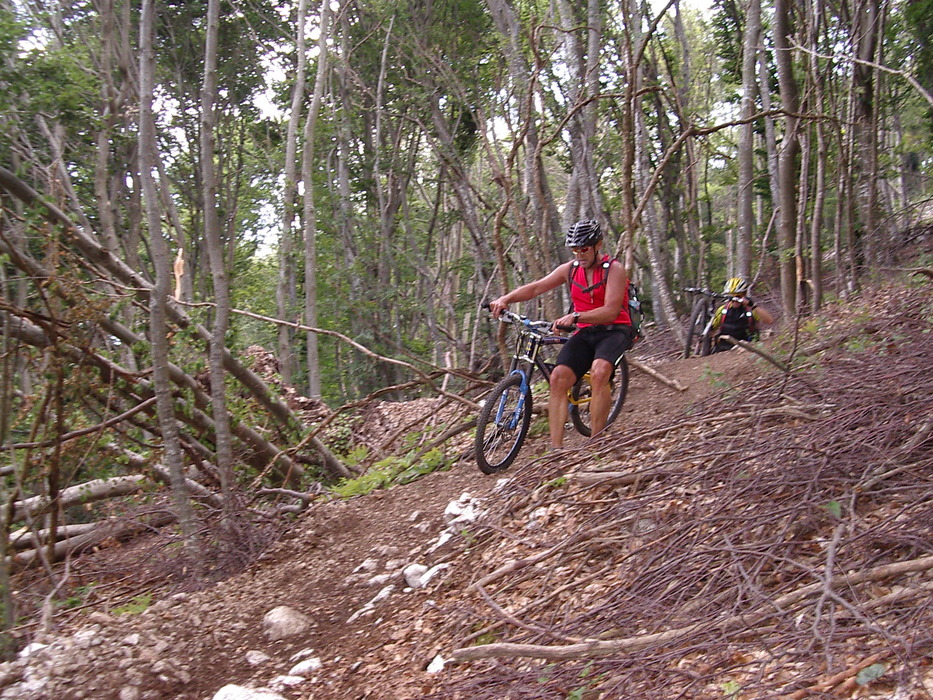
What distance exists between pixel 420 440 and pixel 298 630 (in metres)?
3.77

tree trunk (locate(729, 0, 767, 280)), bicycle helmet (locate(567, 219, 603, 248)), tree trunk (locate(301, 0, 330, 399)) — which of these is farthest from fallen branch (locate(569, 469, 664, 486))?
tree trunk (locate(301, 0, 330, 399))

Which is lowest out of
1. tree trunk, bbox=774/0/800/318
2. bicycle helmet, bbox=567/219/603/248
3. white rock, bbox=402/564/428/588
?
white rock, bbox=402/564/428/588

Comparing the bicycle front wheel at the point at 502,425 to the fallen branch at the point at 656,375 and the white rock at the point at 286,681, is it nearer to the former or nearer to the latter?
the fallen branch at the point at 656,375

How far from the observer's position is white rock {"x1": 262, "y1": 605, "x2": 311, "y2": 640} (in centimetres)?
477

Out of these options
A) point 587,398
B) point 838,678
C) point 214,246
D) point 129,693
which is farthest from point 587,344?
point 129,693

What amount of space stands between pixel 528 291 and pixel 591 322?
0.68m

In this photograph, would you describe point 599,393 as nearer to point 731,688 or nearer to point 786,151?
point 731,688

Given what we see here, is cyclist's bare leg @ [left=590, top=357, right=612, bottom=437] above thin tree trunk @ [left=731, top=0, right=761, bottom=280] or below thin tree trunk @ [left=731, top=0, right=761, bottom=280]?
below

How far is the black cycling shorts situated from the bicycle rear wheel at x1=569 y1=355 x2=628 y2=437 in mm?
307

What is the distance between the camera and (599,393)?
595 cm

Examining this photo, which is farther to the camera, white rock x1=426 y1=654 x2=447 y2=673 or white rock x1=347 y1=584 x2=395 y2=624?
white rock x1=347 y1=584 x2=395 y2=624

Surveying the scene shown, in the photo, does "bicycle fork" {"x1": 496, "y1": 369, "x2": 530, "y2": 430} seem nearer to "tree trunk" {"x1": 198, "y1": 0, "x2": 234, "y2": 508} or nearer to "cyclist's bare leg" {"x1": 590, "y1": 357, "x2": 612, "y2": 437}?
"cyclist's bare leg" {"x1": 590, "y1": 357, "x2": 612, "y2": 437}

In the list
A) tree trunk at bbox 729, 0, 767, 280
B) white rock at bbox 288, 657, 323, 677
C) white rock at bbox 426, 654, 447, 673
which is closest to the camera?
white rock at bbox 426, 654, 447, 673

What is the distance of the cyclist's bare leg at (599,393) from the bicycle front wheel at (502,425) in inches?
21.1
